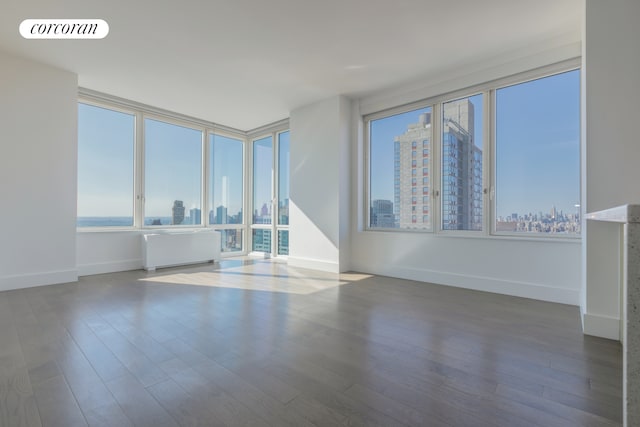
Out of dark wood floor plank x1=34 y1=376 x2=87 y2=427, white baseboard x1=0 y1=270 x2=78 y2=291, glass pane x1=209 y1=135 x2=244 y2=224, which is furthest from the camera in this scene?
glass pane x1=209 y1=135 x2=244 y2=224

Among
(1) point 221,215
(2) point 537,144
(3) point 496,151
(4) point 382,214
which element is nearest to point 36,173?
(1) point 221,215

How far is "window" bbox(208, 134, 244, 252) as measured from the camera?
6.28m

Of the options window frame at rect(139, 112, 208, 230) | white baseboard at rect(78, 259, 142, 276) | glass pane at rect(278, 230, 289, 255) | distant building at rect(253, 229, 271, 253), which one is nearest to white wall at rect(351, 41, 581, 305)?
glass pane at rect(278, 230, 289, 255)

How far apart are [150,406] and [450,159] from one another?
13.5 ft

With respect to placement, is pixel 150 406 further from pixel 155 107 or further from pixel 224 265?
pixel 155 107

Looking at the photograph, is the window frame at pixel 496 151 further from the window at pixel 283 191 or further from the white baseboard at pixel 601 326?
the window at pixel 283 191

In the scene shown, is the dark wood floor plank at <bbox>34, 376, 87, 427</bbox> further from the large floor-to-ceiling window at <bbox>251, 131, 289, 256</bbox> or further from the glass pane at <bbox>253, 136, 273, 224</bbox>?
the glass pane at <bbox>253, 136, 273, 224</bbox>

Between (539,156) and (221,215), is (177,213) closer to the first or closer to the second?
(221,215)

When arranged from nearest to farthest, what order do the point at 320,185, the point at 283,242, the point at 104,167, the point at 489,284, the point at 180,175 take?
the point at 489,284
the point at 104,167
the point at 320,185
the point at 180,175
the point at 283,242

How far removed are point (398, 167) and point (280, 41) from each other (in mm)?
2478

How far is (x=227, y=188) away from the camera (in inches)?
258

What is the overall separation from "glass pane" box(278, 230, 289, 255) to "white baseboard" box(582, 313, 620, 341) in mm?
4737

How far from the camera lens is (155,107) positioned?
5.22 metres

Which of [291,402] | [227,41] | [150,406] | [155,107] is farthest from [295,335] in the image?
[155,107]
